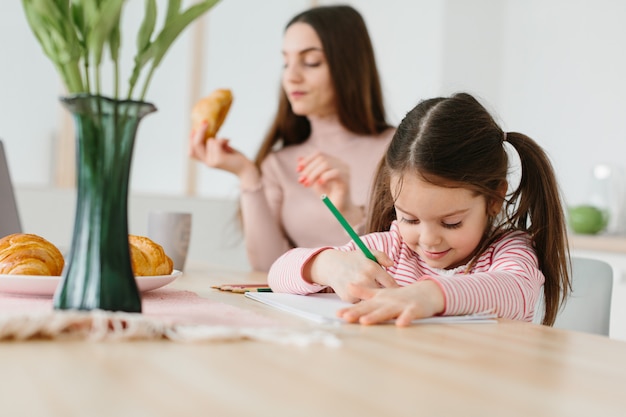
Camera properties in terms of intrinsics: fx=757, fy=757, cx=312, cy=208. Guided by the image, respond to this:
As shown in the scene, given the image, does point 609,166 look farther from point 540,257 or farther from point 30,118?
point 30,118

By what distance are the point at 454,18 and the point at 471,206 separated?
282 cm

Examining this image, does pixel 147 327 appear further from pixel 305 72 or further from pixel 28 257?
pixel 305 72

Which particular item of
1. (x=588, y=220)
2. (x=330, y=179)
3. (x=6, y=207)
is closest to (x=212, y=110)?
(x=330, y=179)

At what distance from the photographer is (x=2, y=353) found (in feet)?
1.89

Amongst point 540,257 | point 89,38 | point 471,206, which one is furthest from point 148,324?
point 540,257

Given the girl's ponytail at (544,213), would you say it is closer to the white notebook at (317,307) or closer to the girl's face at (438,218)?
the girl's face at (438,218)

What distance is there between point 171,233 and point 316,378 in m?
1.02

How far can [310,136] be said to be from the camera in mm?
2396

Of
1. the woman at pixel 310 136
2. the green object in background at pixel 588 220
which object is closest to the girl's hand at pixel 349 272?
the woman at pixel 310 136

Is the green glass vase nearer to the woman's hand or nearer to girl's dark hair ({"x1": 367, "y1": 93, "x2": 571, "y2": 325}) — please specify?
girl's dark hair ({"x1": 367, "y1": 93, "x2": 571, "y2": 325})

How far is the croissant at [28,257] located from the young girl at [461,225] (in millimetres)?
346

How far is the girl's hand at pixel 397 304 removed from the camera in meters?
0.82

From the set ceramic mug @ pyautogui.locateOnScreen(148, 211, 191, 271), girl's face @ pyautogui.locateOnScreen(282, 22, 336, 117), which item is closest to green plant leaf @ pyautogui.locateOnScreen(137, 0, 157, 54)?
ceramic mug @ pyautogui.locateOnScreen(148, 211, 191, 271)

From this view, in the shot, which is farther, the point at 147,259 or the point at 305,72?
the point at 305,72
